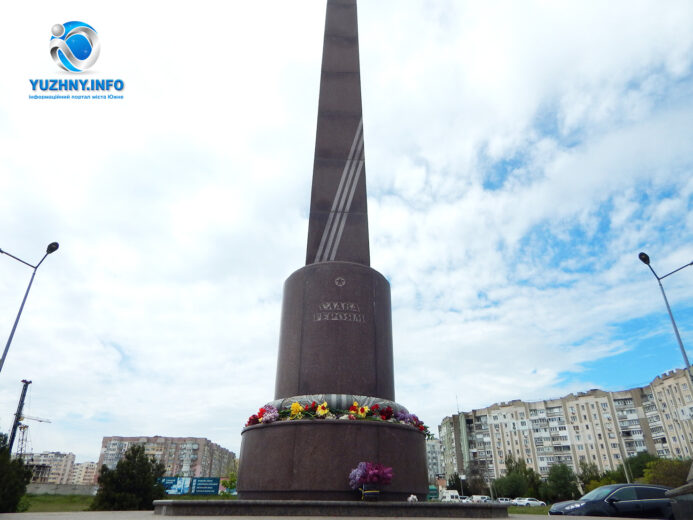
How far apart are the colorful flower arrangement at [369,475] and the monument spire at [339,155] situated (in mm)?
5444

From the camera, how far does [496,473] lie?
279 ft

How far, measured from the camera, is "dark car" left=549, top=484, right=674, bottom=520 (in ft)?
30.9

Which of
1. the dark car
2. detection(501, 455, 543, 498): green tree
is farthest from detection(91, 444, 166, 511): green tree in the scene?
detection(501, 455, 543, 498): green tree

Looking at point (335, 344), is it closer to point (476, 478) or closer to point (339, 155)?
point (339, 155)

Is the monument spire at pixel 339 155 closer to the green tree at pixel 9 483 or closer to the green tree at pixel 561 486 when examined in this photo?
the green tree at pixel 9 483

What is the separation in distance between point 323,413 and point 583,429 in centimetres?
8585

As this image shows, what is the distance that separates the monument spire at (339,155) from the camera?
12016mm

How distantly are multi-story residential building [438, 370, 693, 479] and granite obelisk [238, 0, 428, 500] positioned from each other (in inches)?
2854

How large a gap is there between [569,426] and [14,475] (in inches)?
3483

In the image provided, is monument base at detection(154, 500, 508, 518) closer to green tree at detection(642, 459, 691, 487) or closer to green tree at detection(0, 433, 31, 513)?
green tree at detection(0, 433, 31, 513)

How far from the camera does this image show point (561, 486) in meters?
57.9

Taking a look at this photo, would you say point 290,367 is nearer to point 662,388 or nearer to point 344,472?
point 344,472

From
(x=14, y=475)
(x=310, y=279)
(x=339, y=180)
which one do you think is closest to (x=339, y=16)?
(x=339, y=180)

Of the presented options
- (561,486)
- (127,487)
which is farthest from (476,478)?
(127,487)
